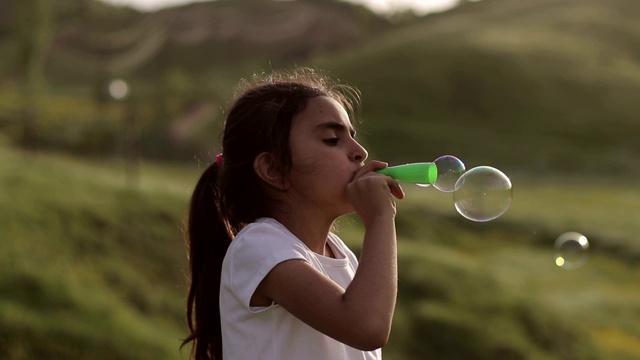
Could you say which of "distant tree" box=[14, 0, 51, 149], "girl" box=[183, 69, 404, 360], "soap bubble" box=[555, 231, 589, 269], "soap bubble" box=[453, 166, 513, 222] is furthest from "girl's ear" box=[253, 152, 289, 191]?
"distant tree" box=[14, 0, 51, 149]

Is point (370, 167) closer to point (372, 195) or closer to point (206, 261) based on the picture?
point (372, 195)

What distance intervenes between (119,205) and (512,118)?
34.4 metres

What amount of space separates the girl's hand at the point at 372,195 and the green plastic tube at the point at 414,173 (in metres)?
0.03

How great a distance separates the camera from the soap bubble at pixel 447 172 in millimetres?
3312

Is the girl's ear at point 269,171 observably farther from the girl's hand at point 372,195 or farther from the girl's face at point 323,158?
the girl's hand at point 372,195

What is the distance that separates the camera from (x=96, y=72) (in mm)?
37031

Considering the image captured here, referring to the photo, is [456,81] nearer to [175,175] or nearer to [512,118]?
[512,118]

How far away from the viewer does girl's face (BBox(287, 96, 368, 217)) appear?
275cm

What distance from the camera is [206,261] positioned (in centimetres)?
305

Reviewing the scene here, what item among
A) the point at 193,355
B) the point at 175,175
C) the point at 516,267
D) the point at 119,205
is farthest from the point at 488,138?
the point at 193,355

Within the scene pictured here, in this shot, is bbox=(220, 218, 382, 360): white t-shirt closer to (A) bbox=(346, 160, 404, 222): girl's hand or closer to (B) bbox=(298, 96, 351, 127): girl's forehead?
(A) bbox=(346, 160, 404, 222): girl's hand

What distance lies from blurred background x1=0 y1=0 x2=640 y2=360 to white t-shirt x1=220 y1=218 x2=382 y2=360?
64 cm

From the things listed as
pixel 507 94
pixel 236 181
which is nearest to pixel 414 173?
pixel 236 181

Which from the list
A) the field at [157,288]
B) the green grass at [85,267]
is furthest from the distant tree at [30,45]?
the green grass at [85,267]
